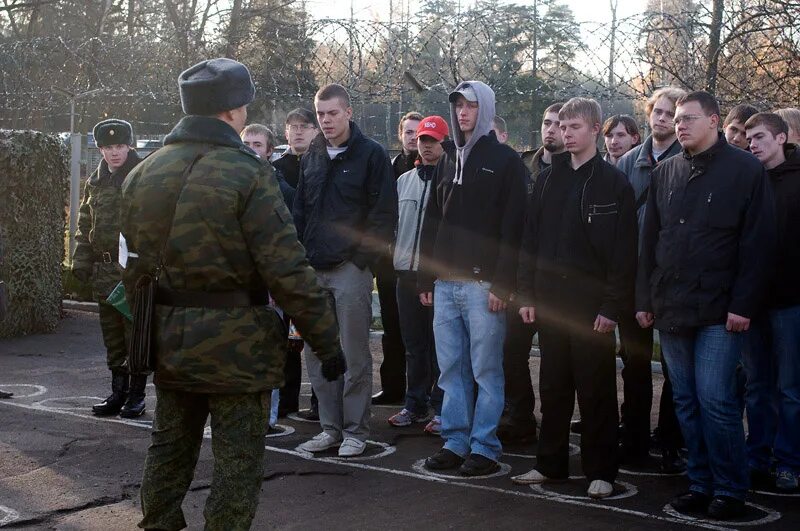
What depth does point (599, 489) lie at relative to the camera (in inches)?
238

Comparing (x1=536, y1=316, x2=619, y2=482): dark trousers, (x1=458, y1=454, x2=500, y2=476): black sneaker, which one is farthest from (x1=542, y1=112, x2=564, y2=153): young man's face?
(x1=458, y1=454, x2=500, y2=476): black sneaker

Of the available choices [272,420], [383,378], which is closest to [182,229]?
[272,420]

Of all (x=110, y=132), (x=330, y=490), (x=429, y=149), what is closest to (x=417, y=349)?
(x=429, y=149)

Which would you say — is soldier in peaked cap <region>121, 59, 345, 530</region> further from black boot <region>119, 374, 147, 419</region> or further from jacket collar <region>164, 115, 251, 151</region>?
black boot <region>119, 374, 147, 419</region>

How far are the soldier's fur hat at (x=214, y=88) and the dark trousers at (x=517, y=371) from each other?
3430 millimetres

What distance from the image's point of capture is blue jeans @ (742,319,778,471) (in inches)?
252

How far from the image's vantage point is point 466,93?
664cm

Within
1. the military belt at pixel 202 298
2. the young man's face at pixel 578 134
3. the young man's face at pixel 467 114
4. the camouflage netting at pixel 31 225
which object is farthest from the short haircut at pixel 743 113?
the camouflage netting at pixel 31 225

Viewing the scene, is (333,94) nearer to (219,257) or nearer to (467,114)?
(467,114)

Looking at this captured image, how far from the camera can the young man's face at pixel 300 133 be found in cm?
811

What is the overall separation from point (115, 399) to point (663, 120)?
4.30 m

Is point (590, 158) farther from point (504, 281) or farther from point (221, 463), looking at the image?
point (221, 463)

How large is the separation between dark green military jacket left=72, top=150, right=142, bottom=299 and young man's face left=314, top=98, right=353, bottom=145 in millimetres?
1741

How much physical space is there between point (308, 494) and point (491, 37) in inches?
249
